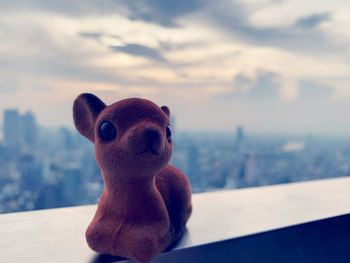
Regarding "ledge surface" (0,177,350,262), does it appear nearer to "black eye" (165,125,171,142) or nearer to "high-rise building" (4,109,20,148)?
"black eye" (165,125,171,142)

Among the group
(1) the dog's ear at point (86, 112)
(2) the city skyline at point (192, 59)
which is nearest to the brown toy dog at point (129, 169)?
(1) the dog's ear at point (86, 112)

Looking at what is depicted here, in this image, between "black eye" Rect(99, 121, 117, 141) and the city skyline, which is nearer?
"black eye" Rect(99, 121, 117, 141)

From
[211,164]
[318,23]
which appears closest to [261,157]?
[211,164]

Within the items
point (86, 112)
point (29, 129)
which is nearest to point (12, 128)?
point (29, 129)

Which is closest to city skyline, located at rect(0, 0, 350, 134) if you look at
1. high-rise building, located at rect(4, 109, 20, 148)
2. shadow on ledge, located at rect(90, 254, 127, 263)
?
high-rise building, located at rect(4, 109, 20, 148)

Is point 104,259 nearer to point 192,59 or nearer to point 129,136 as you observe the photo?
point 129,136

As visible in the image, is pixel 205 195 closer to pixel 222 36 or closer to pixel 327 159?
pixel 222 36
